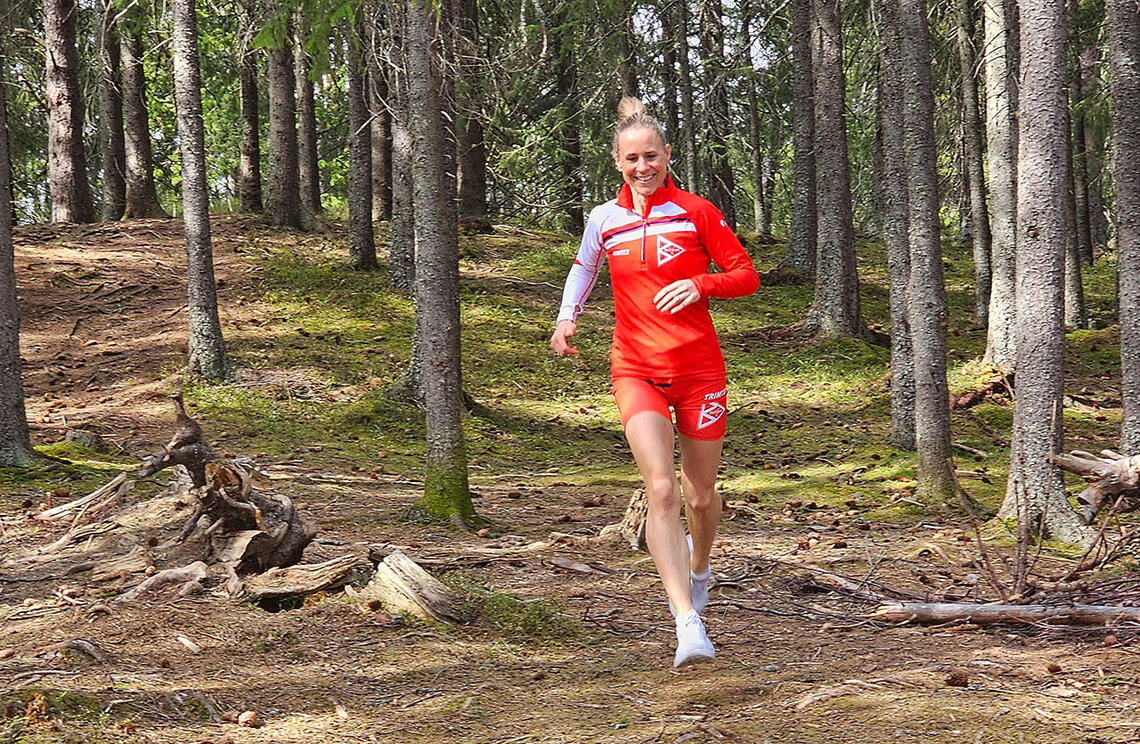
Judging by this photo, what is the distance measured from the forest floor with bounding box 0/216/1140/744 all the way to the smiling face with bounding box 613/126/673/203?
2.18m

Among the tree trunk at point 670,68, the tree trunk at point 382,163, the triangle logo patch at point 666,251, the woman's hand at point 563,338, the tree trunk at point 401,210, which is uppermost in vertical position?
the tree trunk at point 670,68

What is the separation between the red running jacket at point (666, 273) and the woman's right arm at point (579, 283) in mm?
34

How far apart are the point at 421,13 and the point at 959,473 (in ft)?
22.9

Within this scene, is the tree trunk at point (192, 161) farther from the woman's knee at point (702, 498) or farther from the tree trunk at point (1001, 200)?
the tree trunk at point (1001, 200)

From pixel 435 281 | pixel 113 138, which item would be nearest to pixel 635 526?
pixel 435 281

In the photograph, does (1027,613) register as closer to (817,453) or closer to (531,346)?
(817,453)

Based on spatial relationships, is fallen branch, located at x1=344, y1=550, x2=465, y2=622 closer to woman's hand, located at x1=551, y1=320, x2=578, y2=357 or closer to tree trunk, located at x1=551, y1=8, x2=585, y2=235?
woman's hand, located at x1=551, y1=320, x2=578, y2=357

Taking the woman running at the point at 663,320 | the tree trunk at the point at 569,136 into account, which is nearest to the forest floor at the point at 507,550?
the woman running at the point at 663,320

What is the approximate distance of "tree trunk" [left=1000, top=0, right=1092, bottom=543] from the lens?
721cm

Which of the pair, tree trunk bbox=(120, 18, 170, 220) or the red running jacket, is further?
tree trunk bbox=(120, 18, 170, 220)

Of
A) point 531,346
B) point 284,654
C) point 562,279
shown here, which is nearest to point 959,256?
point 562,279

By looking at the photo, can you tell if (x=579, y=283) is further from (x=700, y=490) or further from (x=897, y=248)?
(x=897, y=248)

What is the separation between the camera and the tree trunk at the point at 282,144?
19.3 m

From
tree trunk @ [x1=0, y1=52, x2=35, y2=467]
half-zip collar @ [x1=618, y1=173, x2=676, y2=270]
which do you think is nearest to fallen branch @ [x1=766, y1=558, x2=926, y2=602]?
half-zip collar @ [x1=618, y1=173, x2=676, y2=270]
